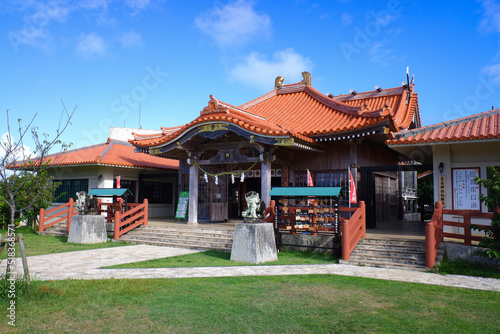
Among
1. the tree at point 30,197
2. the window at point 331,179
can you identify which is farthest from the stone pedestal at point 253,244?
the tree at point 30,197

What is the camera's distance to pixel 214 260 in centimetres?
1001

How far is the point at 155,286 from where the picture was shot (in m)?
7.04

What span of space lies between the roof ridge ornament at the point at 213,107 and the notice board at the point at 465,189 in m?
7.48

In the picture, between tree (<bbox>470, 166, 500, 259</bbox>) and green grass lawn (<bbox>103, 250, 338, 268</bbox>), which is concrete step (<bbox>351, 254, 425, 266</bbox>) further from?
tree (<bbox>470, 166, 500, 259</bbox>)

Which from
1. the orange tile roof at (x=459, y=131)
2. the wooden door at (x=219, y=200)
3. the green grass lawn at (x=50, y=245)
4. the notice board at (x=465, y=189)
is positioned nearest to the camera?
the orange tile roof at (x=459, y=131)

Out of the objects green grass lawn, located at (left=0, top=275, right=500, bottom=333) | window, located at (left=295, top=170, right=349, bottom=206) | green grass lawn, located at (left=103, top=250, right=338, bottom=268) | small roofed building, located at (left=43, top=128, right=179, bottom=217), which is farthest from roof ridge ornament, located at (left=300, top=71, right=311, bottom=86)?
green grass lawn, located at (left=0, top=275, right=500, bottom=333)

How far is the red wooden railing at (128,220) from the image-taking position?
13828mm

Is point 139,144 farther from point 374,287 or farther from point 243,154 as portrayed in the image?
point 374,287

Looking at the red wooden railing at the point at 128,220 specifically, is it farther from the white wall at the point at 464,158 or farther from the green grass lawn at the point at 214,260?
the white wall at the point at 464,158

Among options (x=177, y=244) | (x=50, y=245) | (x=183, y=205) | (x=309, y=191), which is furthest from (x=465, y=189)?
(x=50, y=245)

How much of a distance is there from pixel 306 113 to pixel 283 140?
13.8ft

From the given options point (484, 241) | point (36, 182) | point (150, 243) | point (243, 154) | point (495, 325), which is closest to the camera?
point (495, 325)

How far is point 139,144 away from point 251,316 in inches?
481

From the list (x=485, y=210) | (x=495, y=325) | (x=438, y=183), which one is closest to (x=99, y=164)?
(x=438, y=183)
